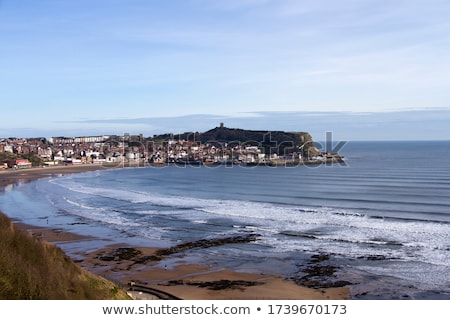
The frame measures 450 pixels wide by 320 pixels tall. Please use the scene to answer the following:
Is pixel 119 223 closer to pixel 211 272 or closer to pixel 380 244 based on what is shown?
pixel 211 272

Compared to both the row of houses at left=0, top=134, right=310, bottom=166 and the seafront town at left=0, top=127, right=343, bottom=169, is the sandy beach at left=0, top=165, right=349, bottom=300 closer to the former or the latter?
the seafront town at left=0, top=127, right=343, bottom=169

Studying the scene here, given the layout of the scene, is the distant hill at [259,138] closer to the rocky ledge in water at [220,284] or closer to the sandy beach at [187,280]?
the sandy beach at [187,280]

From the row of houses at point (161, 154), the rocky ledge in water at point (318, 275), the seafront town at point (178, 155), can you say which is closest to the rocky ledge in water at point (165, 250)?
the rocky ledge in water at point (318, 275)

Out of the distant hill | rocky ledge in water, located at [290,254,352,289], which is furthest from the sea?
the distant hill

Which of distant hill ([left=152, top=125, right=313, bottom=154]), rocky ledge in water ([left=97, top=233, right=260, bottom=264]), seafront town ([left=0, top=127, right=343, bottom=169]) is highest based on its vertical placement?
distant hill ([left=152, top=125, right=313, bottom=154])

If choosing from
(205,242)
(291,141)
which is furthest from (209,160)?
(205,242)
